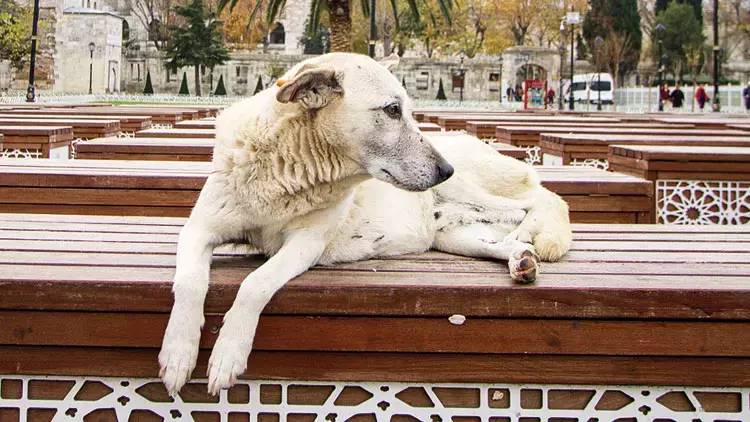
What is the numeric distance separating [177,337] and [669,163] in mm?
5253

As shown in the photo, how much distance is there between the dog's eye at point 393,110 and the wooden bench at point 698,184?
4.44 metres

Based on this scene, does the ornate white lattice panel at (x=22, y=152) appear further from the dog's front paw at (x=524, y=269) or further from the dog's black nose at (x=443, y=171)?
the dog's front paw at (x=524, y=269)

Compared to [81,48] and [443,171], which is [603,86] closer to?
[81,48]

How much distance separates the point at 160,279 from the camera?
2.75 m

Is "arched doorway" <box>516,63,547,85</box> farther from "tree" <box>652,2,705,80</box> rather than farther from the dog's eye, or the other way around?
the dog's eye

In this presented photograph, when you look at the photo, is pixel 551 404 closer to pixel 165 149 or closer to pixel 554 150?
pixel 165 149

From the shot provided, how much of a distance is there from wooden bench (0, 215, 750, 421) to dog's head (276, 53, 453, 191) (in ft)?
1.21

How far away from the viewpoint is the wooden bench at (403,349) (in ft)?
8.85

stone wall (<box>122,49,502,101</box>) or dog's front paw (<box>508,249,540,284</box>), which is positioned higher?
stone wall (<box>122,49,502,101</box>)

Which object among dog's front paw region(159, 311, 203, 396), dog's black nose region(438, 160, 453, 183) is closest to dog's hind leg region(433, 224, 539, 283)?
dog's black nose region(438, 160, 453, 183)

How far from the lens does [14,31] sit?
44469 mm

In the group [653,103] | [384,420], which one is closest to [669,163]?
[384,420]

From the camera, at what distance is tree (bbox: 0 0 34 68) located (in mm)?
44375

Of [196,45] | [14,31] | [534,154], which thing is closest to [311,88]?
[534,154]
